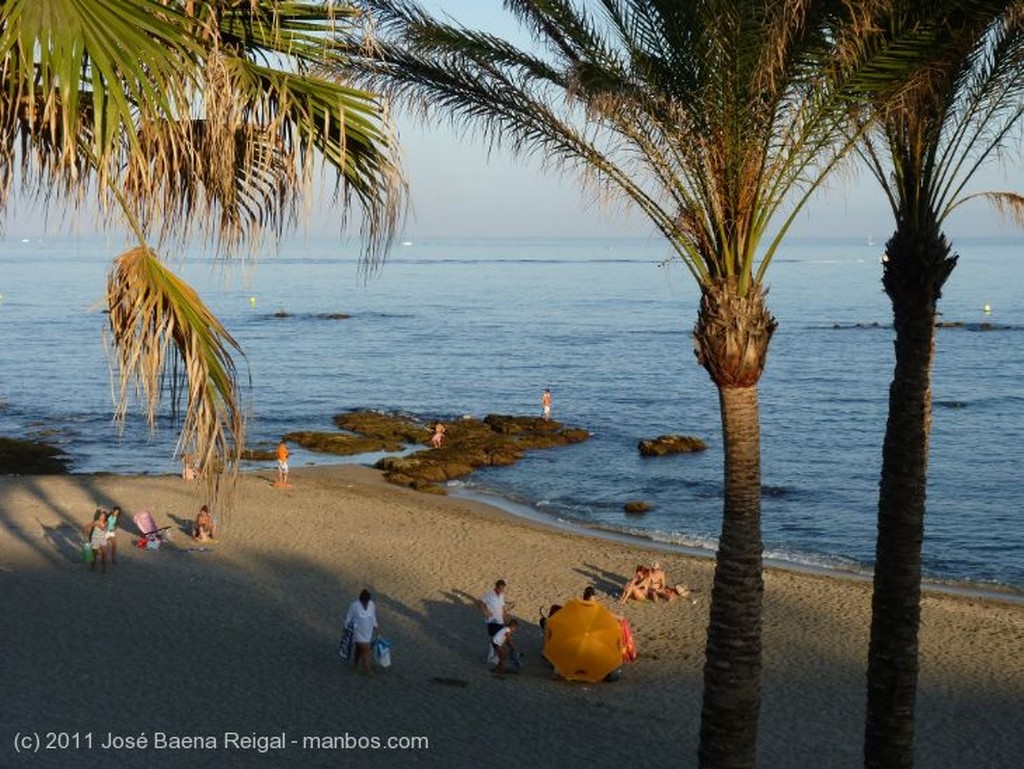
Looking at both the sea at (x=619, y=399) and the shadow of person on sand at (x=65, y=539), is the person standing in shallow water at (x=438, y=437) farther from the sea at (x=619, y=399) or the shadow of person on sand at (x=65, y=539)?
the shadow of person on sand at (x=65, y=539)

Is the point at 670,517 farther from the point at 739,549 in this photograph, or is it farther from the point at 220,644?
the point at 739,549

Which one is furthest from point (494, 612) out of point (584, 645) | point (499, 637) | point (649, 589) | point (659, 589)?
point (659, 589)

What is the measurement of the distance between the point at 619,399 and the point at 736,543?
4968 centimetres

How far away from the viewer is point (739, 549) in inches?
336

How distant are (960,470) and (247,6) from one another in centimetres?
3934

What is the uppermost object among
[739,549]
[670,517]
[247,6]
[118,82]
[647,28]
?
[647,28]

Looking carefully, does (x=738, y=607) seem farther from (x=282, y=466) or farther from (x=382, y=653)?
(x=282, y=466)

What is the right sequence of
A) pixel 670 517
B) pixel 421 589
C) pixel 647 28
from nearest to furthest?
pixel 647 28 < pixel 421 589 < pixel 670 517

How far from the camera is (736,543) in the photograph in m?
8.55

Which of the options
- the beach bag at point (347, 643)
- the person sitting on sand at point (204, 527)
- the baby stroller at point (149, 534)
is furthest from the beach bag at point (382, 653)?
the person sitting on sand at point (204, 527)

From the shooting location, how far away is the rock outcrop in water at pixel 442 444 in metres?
36.7

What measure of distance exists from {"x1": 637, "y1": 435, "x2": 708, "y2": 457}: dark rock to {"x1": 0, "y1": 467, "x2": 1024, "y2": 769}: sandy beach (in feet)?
51.6

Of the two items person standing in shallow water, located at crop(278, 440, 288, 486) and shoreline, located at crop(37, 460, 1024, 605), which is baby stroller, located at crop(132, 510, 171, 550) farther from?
shoreline, located at crop(37, 460, 1024, 605)

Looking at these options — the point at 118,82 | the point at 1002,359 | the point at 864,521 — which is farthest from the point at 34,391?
the point at 118,82
